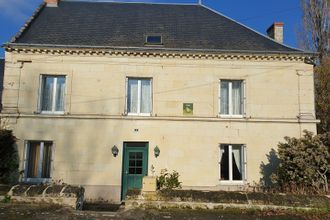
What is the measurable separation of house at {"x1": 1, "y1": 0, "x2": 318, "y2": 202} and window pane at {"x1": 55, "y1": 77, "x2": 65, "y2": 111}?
4 cm

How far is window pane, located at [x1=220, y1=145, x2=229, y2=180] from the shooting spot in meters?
12.9

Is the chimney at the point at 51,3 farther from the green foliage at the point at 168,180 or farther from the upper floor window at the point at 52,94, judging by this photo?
the green foliage at the point at 168,180

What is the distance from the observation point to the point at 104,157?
1264 cm

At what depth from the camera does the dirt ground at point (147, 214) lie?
23.3 ft

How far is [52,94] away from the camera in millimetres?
13078

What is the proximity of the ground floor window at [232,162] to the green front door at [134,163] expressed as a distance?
306cm

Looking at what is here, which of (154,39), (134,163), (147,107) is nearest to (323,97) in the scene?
(154,39)

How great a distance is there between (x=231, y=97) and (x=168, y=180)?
4.25 metres

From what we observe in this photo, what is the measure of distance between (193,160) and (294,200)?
17.7 feet

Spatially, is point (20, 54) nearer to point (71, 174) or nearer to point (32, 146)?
point (32, 146)

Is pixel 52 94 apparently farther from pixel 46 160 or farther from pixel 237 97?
pixel 237 97

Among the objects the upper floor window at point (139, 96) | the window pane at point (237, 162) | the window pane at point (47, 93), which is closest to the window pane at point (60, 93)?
the window pane at point (47, 93)

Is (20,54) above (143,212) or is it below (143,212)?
above

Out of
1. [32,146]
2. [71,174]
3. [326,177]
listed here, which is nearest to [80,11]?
[32,146]
